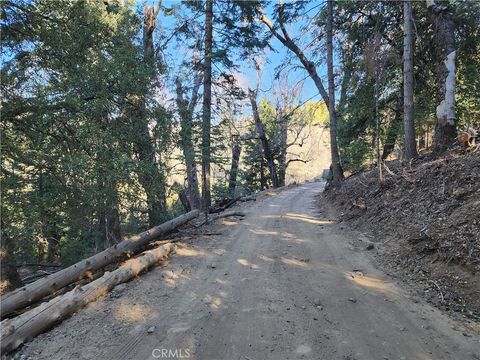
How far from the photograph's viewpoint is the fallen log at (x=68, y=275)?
485 centimetres

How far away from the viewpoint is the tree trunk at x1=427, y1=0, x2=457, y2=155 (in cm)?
884

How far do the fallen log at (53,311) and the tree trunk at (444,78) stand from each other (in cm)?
856

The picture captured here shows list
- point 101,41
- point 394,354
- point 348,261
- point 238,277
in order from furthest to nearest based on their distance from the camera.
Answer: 1. point 101,41
2. point 348,261
3. point 238,277
4. point 394,354

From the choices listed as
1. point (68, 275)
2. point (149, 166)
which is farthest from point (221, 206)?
point (68, 275)

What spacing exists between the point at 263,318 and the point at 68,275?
3837 millimetres

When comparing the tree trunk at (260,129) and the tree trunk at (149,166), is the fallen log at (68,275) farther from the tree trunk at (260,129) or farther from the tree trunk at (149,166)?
the tree trunk at (260,129)

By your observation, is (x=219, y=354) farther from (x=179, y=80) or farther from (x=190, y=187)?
(x=190, y=187)

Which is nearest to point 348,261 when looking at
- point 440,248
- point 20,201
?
point 440,248

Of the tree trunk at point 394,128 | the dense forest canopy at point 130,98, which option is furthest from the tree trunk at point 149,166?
the tree trunk at point 394,128

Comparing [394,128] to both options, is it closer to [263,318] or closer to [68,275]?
[263,318]

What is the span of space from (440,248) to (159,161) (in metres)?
7.14

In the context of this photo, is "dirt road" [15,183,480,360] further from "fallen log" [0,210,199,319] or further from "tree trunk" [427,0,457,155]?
"tree trunk" [427,0,457,155]

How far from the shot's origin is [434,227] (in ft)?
18.7

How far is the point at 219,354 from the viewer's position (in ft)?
11.1
